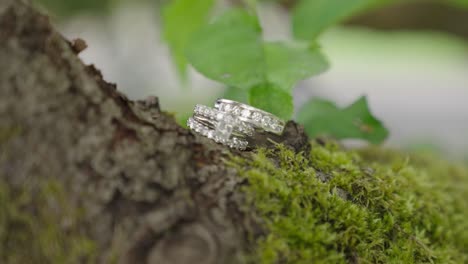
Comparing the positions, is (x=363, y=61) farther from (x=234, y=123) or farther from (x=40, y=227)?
(x=40, y=227)

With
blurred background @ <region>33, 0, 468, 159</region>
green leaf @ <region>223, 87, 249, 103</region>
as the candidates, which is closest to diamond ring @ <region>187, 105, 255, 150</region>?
green leaf @ <region>223, 87, 249, 103</region>

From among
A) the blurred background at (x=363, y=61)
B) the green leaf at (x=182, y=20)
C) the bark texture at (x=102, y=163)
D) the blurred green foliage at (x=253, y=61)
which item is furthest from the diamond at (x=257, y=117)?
the green leaf at (x=182, y=20)

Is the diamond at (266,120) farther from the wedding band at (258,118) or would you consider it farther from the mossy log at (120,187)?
the mossy log at (120,187)

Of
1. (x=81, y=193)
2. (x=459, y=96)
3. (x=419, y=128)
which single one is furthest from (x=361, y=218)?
(x=459, y=96)

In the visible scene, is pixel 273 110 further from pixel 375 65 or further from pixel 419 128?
pixel 375 65

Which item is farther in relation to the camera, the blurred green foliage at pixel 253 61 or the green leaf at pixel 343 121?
the green leaf at pixel 343 121

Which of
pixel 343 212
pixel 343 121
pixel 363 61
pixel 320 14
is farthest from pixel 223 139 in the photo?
pixel 363 61
